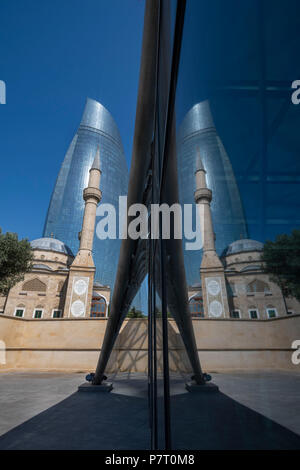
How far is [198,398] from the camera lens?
2.65ft

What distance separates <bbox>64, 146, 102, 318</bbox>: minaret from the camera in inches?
979

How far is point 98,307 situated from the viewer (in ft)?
117

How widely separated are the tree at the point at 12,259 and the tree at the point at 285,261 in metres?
19.2

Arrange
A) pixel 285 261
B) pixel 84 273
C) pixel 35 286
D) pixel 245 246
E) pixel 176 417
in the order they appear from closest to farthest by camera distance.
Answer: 1. pixel 285 261
2. pixel 245 246
3. pixel 176 417
4. pixel 84 273
5. pixel 35 286

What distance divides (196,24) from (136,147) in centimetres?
270

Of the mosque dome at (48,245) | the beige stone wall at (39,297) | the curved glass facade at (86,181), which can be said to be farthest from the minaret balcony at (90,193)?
the curved glass facade at (86,181)

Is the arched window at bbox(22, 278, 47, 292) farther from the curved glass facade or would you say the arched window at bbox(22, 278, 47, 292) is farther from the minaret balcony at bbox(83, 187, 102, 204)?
the curved glass facade

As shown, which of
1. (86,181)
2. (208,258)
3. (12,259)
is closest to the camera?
(208,258)

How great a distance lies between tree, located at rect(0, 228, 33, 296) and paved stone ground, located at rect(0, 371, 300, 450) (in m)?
11.2

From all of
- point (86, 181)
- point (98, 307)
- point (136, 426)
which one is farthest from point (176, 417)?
point (86, 181)

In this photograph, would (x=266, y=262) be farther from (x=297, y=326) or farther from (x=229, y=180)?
(x=229, y=180)

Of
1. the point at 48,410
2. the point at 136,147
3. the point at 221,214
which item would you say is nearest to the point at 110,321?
the point at 48,410

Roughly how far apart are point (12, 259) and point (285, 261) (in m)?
19.8

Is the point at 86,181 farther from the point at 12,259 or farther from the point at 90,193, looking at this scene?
the point at 12,259
